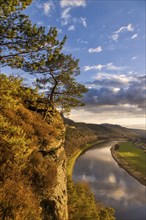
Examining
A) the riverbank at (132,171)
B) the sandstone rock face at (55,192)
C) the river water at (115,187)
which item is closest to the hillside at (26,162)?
the sandstone rock face at (55,192)

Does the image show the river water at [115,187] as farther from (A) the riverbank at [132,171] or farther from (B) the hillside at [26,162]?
(B) the hillside at [26,162]

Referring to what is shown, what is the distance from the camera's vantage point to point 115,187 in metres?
A: 76.9

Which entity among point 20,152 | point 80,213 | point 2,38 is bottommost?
point 80,213

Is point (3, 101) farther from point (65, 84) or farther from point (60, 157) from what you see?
point (65, 84)

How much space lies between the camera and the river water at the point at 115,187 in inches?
2252

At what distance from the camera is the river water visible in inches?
2252

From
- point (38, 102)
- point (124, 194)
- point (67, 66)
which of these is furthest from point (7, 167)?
point (124, 194)

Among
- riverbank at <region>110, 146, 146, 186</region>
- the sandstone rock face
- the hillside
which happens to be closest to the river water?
riverbank at <region>110, 146, 146, 186</region>

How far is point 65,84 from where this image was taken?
31109mm

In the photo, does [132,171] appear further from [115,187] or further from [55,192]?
[55,192]

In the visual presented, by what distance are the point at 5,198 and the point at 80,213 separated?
74.1 feet

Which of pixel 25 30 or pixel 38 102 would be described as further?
pixel 38 102

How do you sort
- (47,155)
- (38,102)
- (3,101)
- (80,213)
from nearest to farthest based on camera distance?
(3,101) → (47,155) → (38,102) → (80,213)

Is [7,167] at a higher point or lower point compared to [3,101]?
lower
